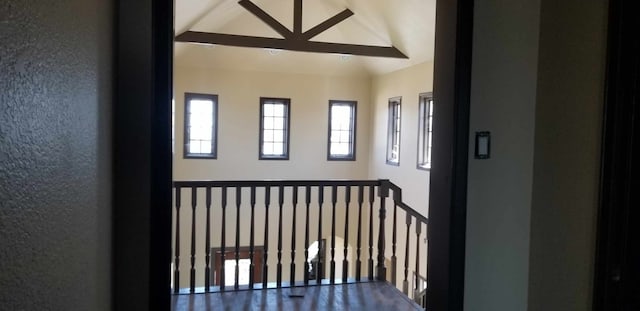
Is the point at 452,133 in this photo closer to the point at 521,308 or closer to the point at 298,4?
the point at 521,308

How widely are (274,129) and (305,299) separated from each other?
214 inches

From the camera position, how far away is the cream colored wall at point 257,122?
8094 mm

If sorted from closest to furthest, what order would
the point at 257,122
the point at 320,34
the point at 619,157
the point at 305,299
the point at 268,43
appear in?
the point at 619,157
the point at 305,299
the point at 268,43
the point at 320,34
the point at 257,122

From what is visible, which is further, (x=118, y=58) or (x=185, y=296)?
(x=185, y=296)

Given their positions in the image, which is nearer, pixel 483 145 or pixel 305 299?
pixel 483 145

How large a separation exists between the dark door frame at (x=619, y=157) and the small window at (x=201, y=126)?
284 inches

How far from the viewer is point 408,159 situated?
721 centimetres

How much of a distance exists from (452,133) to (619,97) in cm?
55

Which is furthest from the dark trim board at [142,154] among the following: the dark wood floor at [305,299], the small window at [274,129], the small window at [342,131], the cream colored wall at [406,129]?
the small window at [342,131]

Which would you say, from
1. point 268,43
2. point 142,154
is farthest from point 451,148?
point 268,43

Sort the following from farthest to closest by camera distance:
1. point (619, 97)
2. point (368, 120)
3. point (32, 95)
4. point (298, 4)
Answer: point (368, 120) < point (298, 4) < point (619, 97) < point (32, 95)

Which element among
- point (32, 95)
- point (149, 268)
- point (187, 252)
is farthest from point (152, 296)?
point (187, 252)

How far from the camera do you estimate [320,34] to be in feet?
24.9

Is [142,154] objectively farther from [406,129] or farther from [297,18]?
[406,129]
